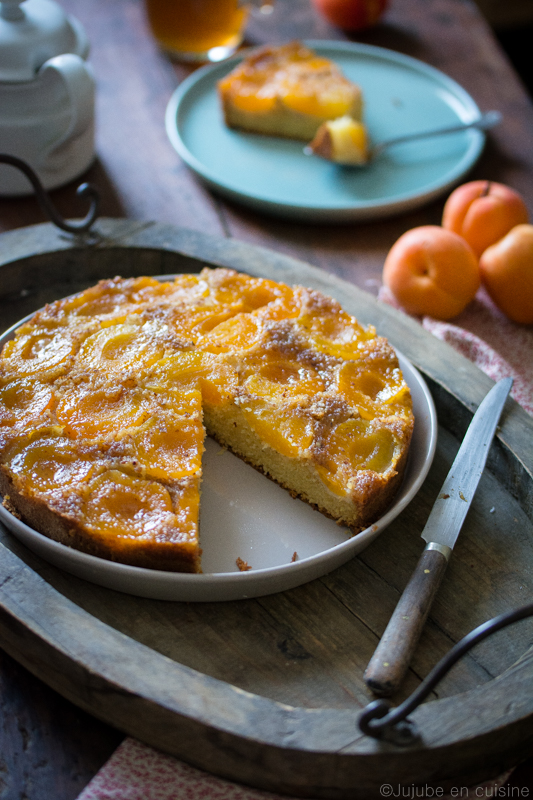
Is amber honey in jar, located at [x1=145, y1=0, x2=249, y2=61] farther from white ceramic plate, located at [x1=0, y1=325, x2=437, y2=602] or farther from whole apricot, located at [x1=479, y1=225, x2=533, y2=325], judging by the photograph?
white ceramic plate, located at [x1=0, y1=325, x2=437, y2=602]

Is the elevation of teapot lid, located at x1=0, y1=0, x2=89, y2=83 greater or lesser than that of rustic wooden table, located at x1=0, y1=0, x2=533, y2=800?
greater

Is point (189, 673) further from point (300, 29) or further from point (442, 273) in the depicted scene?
point (300, 29)

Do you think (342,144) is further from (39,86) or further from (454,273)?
(39,86)

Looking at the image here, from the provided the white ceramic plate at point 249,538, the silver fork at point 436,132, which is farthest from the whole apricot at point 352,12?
the white ceramic plate at point 249,538

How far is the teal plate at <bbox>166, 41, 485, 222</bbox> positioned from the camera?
2984mm

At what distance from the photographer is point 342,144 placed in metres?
3.15

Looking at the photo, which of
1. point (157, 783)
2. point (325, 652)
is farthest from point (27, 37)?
point (157, 783)

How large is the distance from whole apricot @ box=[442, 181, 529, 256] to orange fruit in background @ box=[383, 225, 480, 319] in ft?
0.62

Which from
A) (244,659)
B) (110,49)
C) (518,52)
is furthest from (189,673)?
(518,52)

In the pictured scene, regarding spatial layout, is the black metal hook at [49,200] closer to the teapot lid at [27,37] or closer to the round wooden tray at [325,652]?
the teapot lid at [27,37]

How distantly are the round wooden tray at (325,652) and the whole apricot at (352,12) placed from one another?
2706 millimetres

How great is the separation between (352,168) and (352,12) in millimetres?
1451

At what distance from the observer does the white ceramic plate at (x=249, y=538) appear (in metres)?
1.56

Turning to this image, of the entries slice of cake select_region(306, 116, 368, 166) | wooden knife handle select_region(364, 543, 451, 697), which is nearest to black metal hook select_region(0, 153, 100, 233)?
slice of cake select_region(306, 116, 368, 166)
